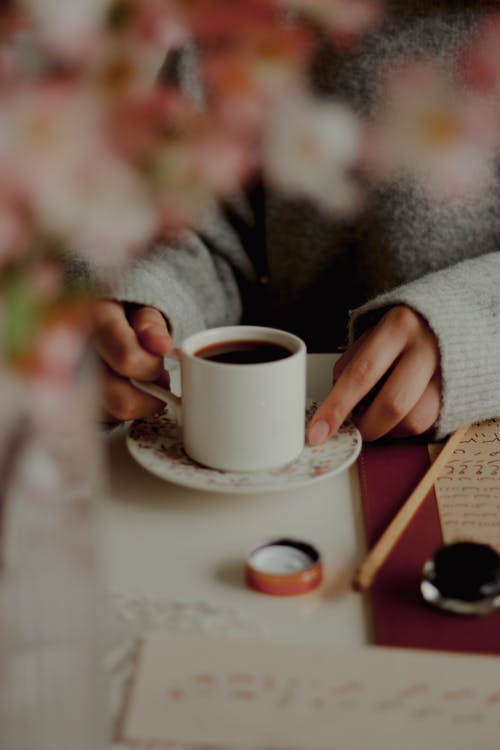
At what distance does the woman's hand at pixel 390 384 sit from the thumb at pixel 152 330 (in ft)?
0.41

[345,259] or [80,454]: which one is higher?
[80,454]

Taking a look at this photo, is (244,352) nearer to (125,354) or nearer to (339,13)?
(125,354)

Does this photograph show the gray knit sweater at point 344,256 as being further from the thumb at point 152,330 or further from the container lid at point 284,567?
the container lid at point 284,567

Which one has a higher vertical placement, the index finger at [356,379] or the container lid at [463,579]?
the index finger at [356,379]

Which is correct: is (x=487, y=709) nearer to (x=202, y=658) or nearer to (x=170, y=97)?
(x=202, y=658)

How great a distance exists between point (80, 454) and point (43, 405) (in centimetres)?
6

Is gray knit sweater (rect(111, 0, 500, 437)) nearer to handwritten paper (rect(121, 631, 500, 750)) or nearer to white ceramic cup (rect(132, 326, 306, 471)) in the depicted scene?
white ceramic cup (rect(132, 326, 306, 471))

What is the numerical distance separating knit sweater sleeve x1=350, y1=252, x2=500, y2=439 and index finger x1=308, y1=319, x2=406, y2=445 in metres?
0.04

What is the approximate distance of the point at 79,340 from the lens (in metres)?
0.27

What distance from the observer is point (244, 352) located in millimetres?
660

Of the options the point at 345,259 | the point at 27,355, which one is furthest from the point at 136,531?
the point at 345,259

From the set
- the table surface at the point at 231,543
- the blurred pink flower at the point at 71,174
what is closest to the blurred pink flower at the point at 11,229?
the blurred pink flower at the point at 71,174

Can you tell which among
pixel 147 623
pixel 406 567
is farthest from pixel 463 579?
Answer: pixel 147 623

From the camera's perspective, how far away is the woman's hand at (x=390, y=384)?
2.18ft
